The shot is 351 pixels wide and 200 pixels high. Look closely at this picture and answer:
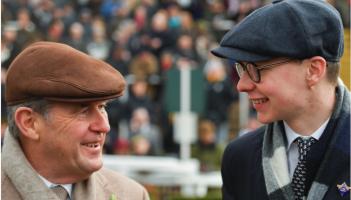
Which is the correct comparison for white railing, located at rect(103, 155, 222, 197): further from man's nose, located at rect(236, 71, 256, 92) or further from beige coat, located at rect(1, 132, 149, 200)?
man's nose, located at rect(236, 71, 256, 92)

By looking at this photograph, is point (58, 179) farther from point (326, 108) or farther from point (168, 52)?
point (168, 52)

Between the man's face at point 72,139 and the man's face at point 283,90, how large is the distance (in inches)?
26.0

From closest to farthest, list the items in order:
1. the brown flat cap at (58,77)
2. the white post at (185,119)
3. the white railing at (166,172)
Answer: the brown flat cap at (58,77) < the white railing at (166,172) < the white post at (185,119)

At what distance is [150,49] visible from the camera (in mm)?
17859

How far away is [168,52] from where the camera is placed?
684 inches

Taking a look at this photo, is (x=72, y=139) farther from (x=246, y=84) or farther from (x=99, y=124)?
(x=246, y=84)

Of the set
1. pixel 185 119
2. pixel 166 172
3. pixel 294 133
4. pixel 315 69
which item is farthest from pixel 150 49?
pixel 315 69

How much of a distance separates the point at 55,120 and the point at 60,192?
0.98 ft

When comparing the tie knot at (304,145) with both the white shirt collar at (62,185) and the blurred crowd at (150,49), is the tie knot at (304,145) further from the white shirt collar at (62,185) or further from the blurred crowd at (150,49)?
the blurred crowd at (150,49)

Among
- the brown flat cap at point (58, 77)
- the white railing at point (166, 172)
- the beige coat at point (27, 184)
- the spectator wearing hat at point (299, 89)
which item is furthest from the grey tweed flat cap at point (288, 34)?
the white railing at point (166, 172)

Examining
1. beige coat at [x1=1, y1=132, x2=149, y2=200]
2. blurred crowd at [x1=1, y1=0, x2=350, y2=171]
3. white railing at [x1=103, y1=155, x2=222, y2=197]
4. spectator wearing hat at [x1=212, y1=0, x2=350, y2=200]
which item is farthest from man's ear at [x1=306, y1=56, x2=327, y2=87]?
blurred crowd at [x1=1, y1=0, x2=350, y2=171]

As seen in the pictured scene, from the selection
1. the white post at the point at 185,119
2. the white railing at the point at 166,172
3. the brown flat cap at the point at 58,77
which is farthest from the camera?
the white post at the point at 185,119

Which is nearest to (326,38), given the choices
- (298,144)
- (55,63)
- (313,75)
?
(313,75)

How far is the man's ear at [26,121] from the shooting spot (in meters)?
4.12
